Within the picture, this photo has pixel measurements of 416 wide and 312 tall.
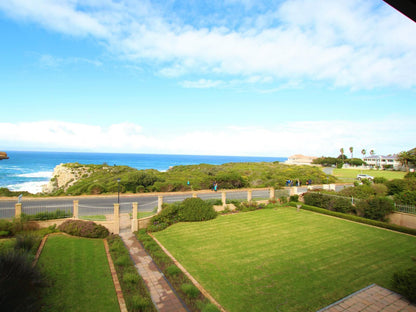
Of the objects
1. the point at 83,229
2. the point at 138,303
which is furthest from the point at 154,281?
the point at 83,229

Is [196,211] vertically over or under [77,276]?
over

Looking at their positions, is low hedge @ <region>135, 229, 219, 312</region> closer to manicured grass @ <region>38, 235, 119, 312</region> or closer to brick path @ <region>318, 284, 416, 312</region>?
manicured grass @ <region>38, 235, 119, 312</region>

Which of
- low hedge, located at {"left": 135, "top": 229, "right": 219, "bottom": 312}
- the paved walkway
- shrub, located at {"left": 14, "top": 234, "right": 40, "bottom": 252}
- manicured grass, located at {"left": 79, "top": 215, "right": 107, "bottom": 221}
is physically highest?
shrub, located at {"left": 14, "top": 234, "right": 40, "bottom": 252}

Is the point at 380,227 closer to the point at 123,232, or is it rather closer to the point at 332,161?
the point at 123,232

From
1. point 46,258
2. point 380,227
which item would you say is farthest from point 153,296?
point 380,227

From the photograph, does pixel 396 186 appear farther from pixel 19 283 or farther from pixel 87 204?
pixel 19 283

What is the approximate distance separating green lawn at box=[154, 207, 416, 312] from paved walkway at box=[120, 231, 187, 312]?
121cm

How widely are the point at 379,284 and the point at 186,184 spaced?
76.2ft

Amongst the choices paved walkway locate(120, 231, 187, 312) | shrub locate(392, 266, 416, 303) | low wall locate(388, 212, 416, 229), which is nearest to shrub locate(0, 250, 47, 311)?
paved walkway locate(120, 231, 187, 312)

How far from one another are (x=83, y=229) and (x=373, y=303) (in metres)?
12.7

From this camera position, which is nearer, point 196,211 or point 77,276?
point 77,276

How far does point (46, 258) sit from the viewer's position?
9328 mm

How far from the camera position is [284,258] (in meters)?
10.5

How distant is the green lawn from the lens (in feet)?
25.3
